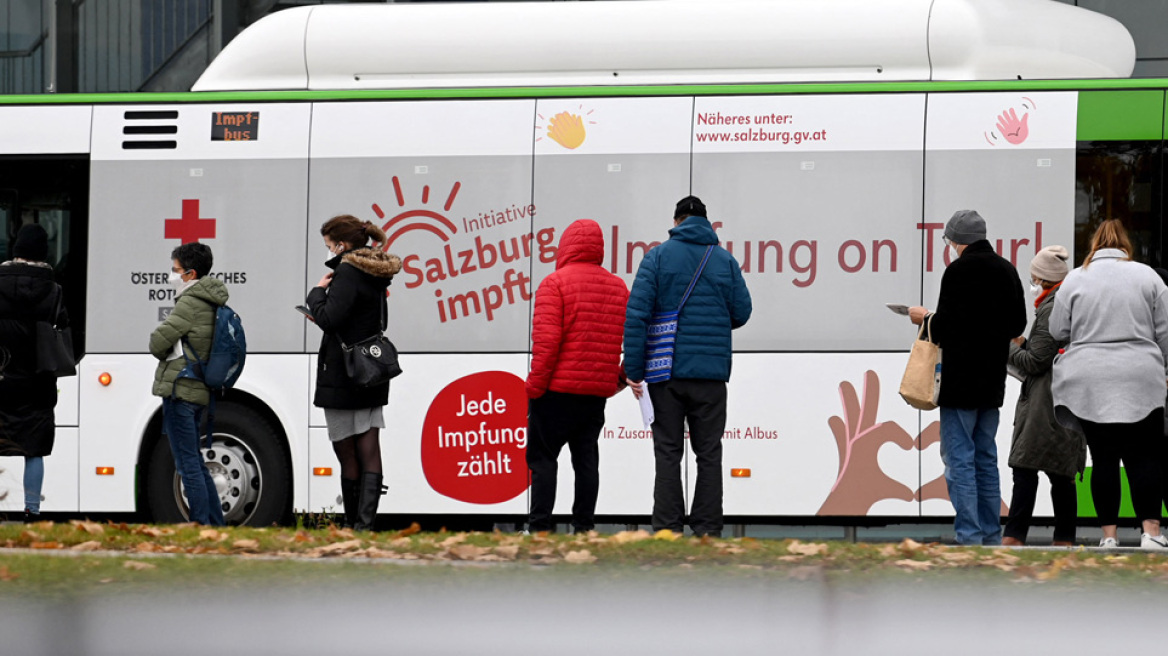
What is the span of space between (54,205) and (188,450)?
221 cm

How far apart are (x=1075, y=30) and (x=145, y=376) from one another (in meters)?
6.31

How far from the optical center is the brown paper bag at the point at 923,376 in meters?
9.23

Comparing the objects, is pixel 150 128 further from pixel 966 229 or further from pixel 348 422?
pixel 966 229

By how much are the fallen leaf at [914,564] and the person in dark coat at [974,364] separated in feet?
4.56

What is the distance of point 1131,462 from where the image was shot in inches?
350

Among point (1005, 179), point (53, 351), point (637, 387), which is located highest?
point (1005, 179)

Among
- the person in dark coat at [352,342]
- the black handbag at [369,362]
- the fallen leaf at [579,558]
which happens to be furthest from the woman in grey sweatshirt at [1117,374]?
the person in dark coat at [352,342]

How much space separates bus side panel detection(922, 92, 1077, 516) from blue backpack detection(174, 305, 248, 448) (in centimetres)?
413

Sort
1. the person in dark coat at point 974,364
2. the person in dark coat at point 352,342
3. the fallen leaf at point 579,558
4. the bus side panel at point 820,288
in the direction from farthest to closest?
the bus side panel at point 820,288
the person in dark coat at point 352,342
the person in dark coat at point 974,364
the fallen leaf at point 579,558

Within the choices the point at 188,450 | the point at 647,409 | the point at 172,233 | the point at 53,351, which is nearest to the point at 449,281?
the point at 172,233

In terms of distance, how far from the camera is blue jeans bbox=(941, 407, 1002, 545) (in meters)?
9.06

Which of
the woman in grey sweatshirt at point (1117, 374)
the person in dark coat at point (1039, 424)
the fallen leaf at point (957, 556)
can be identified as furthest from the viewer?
the person in dark coat at point (1039, 424)

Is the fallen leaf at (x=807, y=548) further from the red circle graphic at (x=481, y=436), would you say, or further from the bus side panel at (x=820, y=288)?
the red circle graphic at (x=481, y=436)

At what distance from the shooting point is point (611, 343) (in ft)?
30.5
